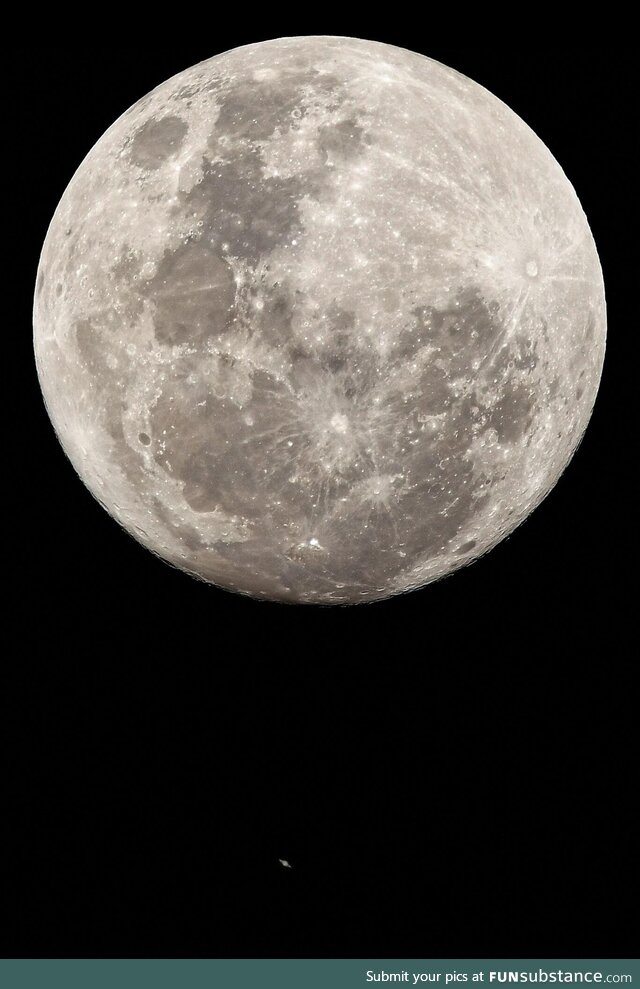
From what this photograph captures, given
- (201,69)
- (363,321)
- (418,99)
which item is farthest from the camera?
(201,69)

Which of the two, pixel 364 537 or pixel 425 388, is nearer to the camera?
pixel 425 388

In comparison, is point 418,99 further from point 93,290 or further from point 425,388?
point 93,290

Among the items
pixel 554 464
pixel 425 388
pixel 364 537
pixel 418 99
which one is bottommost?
pixel 364 537

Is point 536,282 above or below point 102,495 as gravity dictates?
above

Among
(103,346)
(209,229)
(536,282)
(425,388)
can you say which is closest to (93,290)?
(103,346)

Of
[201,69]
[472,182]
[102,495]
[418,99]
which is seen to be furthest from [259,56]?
[102,495]

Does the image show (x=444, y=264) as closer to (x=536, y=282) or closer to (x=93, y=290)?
(x=536, y=282)

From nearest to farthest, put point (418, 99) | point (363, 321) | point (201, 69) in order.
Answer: point (363, 321) → point (418, 99) → point (201, 69)
